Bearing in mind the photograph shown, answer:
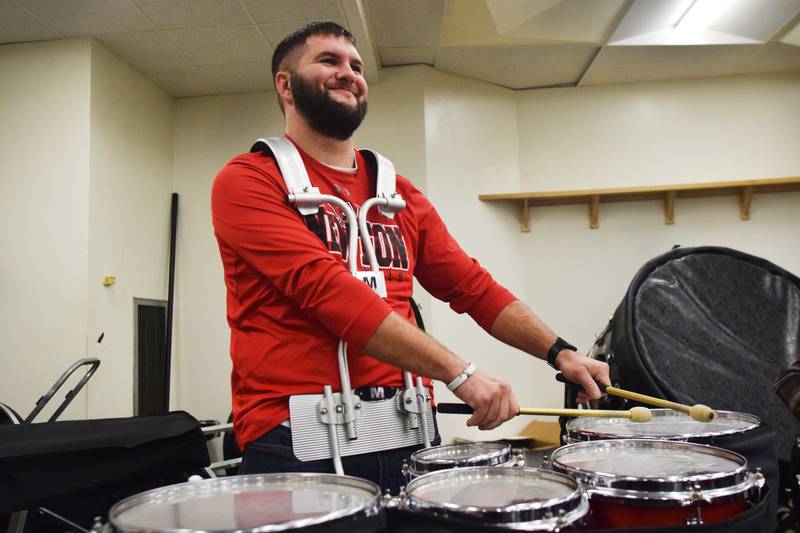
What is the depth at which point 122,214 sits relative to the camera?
413 cm

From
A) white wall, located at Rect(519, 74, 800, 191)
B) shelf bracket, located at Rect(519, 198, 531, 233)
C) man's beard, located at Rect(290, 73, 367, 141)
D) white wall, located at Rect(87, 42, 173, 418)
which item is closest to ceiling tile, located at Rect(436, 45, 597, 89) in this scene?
white wall, located at Rect(519, 74, 800, 191)

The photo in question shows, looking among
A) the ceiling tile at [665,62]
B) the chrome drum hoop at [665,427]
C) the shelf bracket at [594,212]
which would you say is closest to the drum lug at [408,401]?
the chrome drum hoop at [665,427]

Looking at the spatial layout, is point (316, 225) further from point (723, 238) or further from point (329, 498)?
point (723, 238)

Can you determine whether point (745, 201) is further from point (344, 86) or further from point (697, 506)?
point (697, 506)

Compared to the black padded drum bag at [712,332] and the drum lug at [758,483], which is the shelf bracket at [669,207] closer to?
the black padded drum bag at [712,332]

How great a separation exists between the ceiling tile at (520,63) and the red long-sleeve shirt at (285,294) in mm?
3406

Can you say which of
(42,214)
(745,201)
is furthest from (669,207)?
(42,214)

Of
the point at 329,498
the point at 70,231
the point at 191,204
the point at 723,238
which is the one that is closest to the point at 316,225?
the point at 329,498

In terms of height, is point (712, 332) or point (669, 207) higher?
point (669, 207)

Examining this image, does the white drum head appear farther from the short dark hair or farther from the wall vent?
the wall vent

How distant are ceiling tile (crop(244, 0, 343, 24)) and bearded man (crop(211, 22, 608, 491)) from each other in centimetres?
222

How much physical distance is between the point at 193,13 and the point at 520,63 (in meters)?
2.25

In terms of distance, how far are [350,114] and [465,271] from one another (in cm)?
49

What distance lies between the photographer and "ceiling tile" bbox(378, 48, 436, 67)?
4480mm
